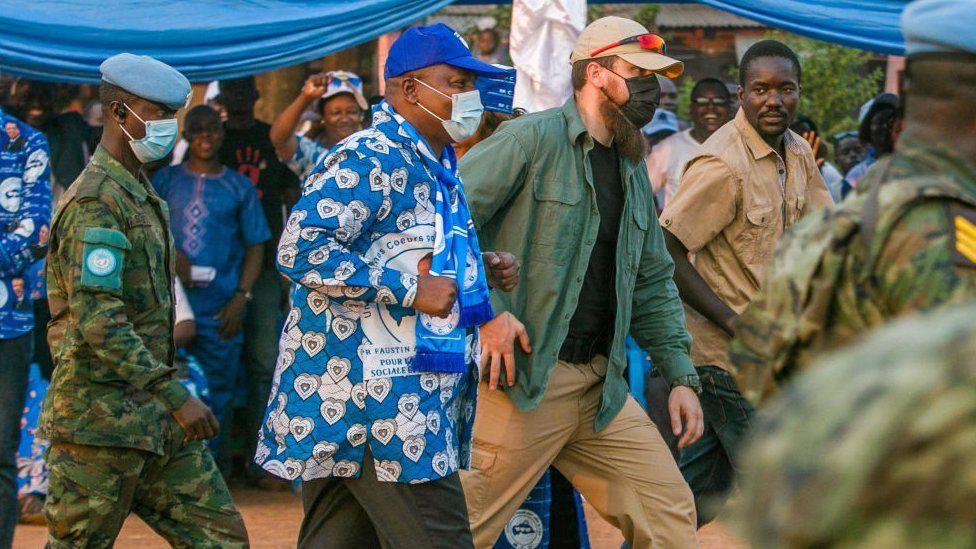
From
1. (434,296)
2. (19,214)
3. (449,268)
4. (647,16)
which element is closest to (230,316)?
(19,214)

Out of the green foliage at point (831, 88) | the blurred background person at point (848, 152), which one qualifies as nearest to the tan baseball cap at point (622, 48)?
the blurred background person at point (848, 152)

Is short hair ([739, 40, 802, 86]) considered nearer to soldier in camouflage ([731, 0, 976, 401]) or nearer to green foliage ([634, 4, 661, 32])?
soldier in camouflage ([731, 0, 976, 401])

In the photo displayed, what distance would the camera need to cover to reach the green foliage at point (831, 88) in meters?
14.7

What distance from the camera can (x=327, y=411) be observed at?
3846mm

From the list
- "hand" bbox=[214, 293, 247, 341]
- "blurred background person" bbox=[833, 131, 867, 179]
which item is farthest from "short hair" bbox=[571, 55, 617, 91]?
"blurred background person" bbox=[833, 131, 867, 179]

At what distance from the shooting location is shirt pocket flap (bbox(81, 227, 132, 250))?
4.18 metres

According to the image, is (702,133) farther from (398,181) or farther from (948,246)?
(948,246)

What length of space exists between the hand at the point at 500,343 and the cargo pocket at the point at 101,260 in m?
1.14

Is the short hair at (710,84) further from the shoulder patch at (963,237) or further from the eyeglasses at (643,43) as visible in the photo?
the shoulder patch at (963,237)

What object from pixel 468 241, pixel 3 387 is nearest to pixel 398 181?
pixel 468 241

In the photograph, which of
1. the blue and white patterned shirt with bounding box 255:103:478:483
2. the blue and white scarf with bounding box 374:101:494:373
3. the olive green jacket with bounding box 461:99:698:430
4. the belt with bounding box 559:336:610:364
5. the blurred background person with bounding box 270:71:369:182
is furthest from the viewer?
the blurred background person with bounding box 270:71:369:182

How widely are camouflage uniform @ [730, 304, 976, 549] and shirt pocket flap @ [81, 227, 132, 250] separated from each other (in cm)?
342

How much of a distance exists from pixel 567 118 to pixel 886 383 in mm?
3916

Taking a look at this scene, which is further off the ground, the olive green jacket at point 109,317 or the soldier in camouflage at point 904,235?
the soldier in camouflage at point 904,235
